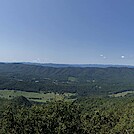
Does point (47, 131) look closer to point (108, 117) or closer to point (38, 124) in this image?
point (38, 124)

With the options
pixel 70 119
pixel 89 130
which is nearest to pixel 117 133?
pixel 89 130

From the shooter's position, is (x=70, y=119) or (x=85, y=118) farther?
(x=85, y=118)

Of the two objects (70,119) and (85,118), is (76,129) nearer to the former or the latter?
(70,119)

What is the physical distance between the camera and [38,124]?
2239 inches

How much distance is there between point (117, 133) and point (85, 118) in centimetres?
1630

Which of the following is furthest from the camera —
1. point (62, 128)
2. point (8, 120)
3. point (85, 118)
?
point (85, 118)

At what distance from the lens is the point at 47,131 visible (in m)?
55.9

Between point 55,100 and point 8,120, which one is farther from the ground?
point 55,100

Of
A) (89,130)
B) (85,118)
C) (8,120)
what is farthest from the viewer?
(85,118)

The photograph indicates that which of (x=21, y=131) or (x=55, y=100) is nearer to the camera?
(x=21, y=131)

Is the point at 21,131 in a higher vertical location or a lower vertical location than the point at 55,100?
lower

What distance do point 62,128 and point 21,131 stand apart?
30.8 ft

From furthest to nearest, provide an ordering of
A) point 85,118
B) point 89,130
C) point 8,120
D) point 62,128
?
1. point 85,118
2. point 89,130
3. point 8,120
4. point 62,128

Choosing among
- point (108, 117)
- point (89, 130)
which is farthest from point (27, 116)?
point (108, 117)
